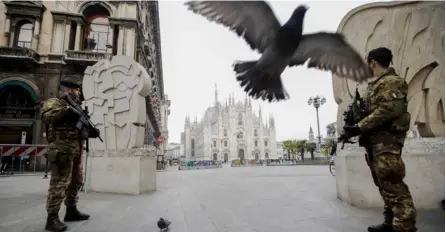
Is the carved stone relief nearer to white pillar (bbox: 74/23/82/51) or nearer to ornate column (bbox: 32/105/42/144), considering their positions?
ornate column (bbox: 32/105/42/144)

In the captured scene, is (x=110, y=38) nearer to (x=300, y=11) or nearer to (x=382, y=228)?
(x=300, y=11)

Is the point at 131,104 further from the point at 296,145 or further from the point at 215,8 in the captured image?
the point at 296,145

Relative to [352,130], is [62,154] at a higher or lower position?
lower

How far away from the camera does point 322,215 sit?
3.03 meters

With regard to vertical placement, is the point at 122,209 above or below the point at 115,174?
below

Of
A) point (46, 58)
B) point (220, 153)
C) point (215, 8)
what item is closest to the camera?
point (215, 8)

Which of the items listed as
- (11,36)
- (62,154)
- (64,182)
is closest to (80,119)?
(62,154)

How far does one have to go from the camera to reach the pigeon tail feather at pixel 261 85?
1275 millimetres

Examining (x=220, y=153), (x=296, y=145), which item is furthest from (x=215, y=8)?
(x=220, y=153)

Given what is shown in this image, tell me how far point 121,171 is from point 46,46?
16795 millimetres

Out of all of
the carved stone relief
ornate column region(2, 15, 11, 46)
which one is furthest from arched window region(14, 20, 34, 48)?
the carved stone relief

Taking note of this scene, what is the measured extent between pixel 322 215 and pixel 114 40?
19328mm

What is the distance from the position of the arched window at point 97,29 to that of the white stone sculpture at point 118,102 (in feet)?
49.2

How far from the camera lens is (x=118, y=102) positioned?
5.49m
